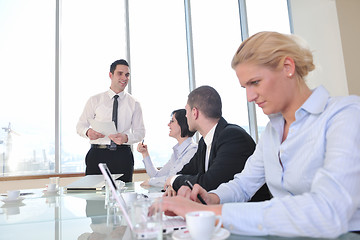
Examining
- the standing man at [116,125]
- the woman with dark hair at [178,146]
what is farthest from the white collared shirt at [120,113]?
the woman with dark hair at [178,146]

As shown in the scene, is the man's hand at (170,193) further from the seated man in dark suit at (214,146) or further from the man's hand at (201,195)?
the man's hand at (201,195)

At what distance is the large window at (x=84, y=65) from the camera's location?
3.93 metres

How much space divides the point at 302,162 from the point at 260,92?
28cm

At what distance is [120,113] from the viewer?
296cm

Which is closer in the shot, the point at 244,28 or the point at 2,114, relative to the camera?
the point at 2,114

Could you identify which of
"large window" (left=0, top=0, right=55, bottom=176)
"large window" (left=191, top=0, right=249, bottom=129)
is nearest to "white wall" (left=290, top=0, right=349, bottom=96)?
"large window" (left=191, top=0, right=249, bottom=129)

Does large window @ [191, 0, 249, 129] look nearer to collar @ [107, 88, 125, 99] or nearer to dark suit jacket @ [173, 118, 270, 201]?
collar @ [107, 88, 125, 99]

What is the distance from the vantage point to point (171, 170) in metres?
2.74

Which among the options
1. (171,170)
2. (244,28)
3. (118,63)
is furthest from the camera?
(244,28)

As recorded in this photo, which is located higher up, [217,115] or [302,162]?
[217,115]

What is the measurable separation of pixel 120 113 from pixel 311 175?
230 cm

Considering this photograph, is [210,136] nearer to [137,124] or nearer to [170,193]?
[170,193]

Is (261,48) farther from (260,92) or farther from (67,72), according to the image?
(67,72)

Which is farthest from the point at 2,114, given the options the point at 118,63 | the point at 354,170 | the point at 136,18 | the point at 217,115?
the point at 354,170
